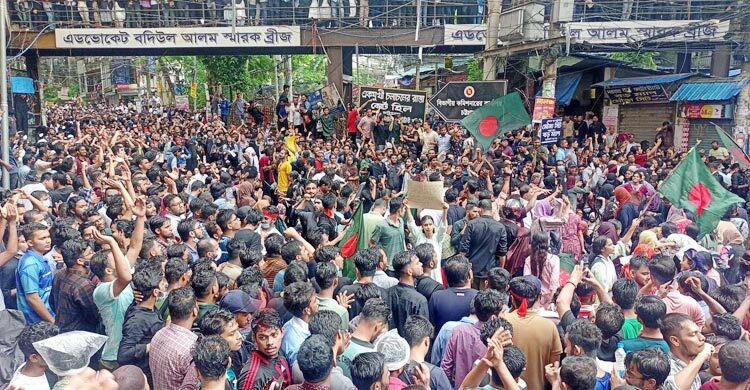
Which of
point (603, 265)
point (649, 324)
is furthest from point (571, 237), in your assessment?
point (649, 324)

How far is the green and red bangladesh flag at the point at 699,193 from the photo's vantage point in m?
6.40

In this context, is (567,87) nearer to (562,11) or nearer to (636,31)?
(636,31)

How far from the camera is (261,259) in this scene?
16.7 ft

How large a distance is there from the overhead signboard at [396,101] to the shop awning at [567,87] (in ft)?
21.0

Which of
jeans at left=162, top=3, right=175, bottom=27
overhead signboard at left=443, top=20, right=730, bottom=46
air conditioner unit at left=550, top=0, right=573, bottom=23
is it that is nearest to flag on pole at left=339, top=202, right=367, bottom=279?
air conditioner unit at left=550, top=0, right=573, bottom=23

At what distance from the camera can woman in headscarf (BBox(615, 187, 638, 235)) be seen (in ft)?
26.5

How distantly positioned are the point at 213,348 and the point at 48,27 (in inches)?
695

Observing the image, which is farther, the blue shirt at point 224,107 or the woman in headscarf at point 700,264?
the blue shirt at point 224,107

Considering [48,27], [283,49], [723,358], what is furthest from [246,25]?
[723,358]

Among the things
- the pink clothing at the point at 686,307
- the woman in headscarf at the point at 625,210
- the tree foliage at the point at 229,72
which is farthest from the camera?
the tree foliage at the point at 229,72

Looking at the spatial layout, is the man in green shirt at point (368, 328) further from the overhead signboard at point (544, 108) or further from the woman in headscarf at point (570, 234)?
the overhead signboard at point (544, 108)

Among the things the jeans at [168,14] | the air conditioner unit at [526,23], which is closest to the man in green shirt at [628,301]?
the air conditioner unit at [526,23]

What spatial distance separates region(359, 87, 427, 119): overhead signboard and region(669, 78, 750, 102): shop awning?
661cm

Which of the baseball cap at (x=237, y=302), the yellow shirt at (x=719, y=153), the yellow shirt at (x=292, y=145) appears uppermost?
the yellow shirt at (x=292, y=145)
